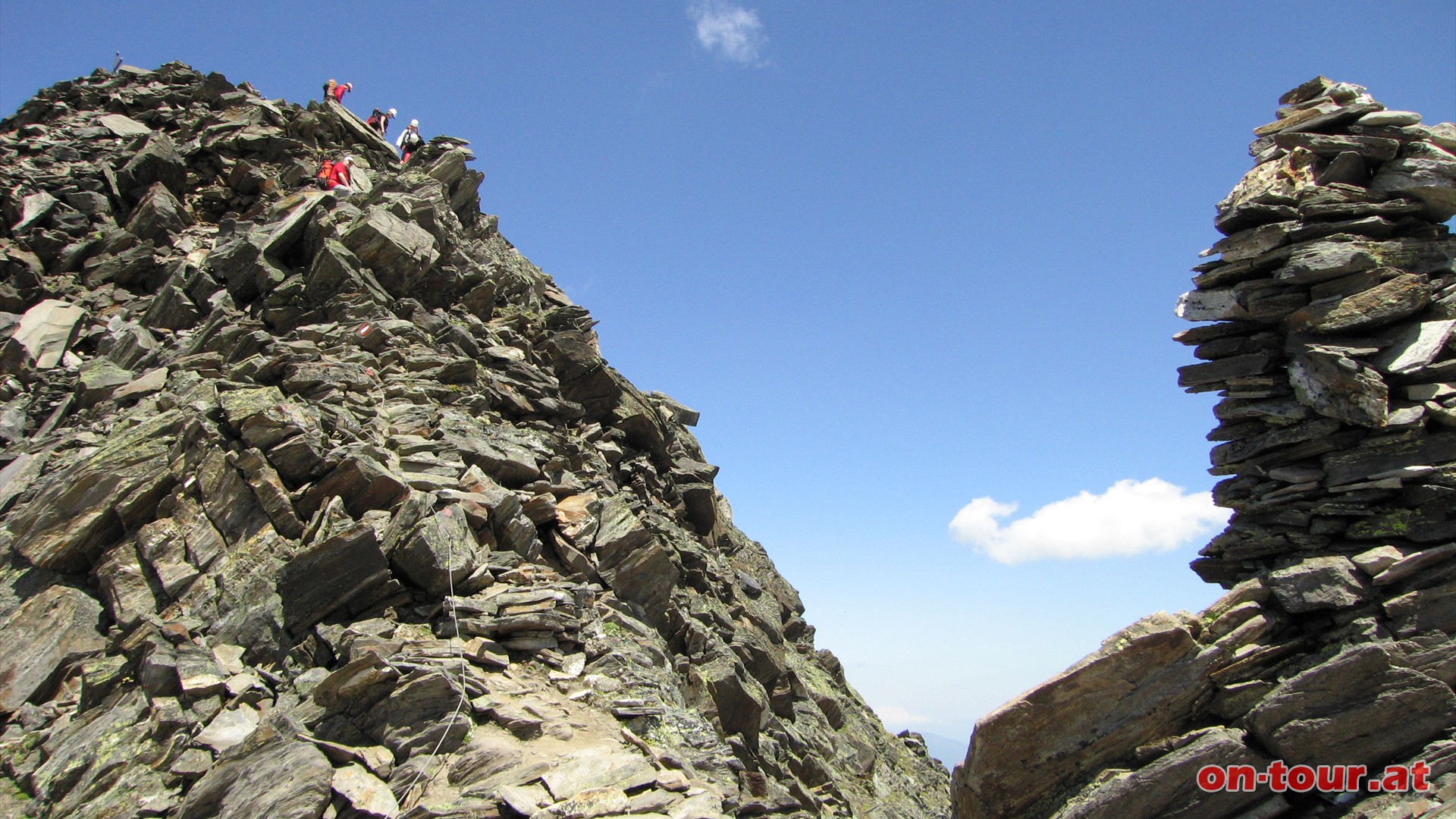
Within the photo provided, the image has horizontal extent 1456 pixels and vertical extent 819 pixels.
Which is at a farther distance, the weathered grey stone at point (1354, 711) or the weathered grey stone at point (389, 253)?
the weathered grey stone at point (389, 253)

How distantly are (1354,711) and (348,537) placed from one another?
18836 millimetres

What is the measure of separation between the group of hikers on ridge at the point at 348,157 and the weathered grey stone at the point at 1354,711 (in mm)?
34940

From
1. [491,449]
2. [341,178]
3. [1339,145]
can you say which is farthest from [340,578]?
[341,178]

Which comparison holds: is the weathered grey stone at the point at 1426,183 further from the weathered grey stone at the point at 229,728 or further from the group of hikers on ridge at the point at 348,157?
the group of hikers on ridge at the point at 348,157

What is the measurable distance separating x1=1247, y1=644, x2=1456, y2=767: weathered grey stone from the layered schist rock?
26 mm

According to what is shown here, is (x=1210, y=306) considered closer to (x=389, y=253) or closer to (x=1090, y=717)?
(x=1090, y=717)

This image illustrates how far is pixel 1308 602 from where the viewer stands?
47.0 ft

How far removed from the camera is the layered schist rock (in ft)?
43.4

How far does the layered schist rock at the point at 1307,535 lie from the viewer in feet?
43.4

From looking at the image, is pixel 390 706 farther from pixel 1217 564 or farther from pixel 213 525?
pixel 1217 564

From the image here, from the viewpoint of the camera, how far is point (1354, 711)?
13062 mm

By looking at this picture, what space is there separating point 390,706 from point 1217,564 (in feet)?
54.8

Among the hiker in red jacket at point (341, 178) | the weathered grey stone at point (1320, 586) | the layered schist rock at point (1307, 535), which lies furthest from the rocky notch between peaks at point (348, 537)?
the weathered grey stone at point (1320, 586)

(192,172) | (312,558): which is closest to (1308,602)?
(312,558)
